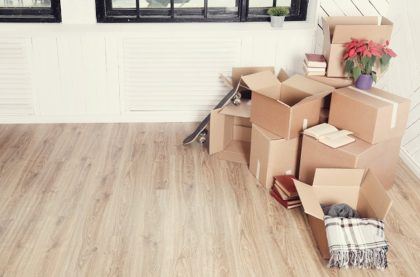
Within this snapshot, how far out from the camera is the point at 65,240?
272cm

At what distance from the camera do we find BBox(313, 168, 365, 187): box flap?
2891 millimetres

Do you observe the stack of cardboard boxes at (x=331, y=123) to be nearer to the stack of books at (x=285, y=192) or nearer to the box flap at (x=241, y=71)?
the stack of books at (x=285, y=192)

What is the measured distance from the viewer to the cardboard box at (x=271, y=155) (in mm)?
3197

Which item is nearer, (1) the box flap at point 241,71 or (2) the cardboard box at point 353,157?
(2) the cardboard box at point 353,157

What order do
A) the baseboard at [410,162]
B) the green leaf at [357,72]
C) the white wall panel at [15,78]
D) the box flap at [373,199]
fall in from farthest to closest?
the white wall panel at [15,78] < the baseboard at [410,162] < the green leaf at [357,72] < the box flap at [373,199]

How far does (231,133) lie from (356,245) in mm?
1520

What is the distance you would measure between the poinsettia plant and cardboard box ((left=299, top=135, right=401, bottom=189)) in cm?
50

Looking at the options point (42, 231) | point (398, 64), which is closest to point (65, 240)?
point (42, 231)

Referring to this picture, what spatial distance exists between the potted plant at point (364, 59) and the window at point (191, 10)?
1.10 metres

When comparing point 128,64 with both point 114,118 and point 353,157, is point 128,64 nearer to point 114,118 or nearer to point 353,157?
point 114,118

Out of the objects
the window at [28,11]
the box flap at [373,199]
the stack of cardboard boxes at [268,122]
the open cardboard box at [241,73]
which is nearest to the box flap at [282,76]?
the stack of cardboard boxes at [268,122]

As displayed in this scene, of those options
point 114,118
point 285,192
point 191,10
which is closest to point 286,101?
point 285,192

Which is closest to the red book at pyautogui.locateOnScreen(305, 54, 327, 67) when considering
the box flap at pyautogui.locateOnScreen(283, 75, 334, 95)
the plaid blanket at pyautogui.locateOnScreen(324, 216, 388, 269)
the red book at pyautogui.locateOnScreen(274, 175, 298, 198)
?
the box flap at pyautogui.locateOnScreen(283, 75, 334, 95)

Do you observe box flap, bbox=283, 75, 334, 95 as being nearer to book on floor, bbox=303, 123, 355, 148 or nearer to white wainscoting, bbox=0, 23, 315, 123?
book on floor, bbox=303, 123, 355, 148
